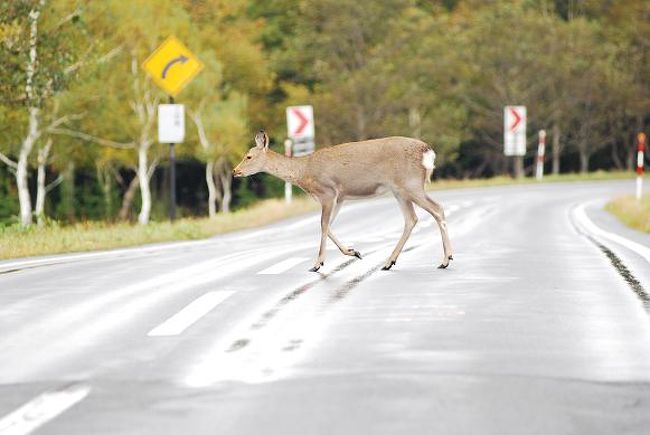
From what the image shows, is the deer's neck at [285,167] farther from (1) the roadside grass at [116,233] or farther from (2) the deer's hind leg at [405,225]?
(1) the roadside grass at [116,233]

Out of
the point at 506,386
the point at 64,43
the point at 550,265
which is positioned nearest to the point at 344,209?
the point at 64,43

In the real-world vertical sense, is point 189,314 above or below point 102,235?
above

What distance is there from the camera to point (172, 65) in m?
27.0

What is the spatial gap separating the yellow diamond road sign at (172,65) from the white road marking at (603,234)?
800 cm

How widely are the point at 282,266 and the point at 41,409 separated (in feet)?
26.3

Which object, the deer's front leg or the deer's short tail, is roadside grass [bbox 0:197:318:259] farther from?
the deer's short tail

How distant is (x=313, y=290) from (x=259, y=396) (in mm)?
5074

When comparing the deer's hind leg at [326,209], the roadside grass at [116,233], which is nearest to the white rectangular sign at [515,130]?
the roadside grass at [116,233]

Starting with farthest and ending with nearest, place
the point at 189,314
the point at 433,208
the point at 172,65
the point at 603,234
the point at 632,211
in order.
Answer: the point at 172,65 → the point at 632,211 → the point at 603,234 → the point at 433,208 → the point at 189,314

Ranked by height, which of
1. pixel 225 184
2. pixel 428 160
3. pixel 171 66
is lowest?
pixel 225 184

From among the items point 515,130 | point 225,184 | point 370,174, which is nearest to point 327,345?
point 370,174

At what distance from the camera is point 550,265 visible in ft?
47.9

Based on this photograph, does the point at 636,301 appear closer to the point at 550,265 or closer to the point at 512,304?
the point at 512,304

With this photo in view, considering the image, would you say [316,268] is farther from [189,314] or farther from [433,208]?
[189,314]
